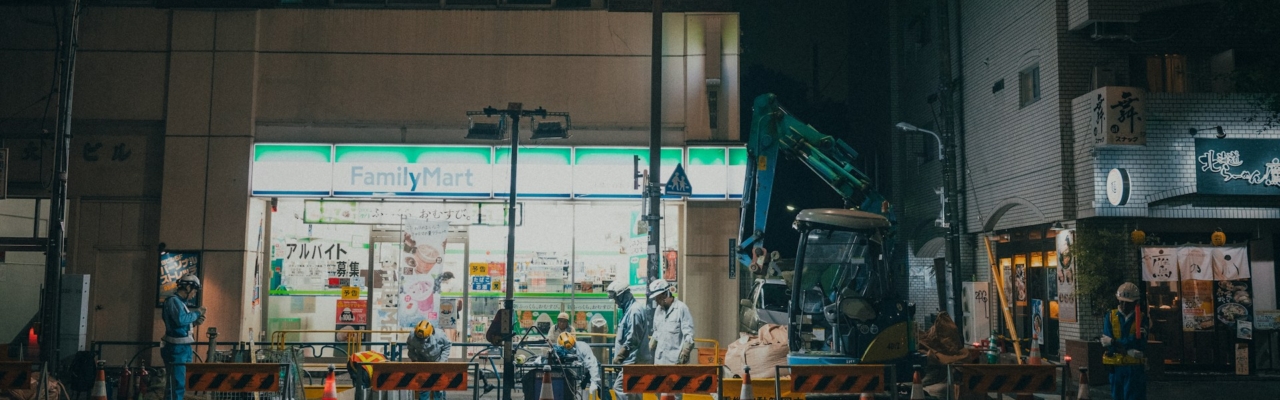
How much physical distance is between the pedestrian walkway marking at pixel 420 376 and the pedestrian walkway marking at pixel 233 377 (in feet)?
3.66

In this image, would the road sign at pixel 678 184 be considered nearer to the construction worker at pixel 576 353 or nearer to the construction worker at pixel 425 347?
the construction worker at pixel 576 353

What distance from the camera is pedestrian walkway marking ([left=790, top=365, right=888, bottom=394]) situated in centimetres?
998

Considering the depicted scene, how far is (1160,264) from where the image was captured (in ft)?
58.4

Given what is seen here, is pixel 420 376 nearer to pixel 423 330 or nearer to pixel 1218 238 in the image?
pixel 423 330

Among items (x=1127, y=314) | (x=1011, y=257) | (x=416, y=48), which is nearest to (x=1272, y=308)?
(x=1011, y=257)

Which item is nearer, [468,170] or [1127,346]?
[1127,346]

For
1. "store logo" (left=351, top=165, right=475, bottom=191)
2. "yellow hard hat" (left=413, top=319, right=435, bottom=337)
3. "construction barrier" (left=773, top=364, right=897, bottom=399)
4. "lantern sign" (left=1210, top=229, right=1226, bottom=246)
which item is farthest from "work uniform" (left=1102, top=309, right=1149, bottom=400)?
"store logo" (left=351, top=165, right=475, bottom=191)

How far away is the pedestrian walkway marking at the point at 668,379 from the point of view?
10.1 m

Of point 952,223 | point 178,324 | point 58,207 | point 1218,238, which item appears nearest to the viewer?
point 178,324

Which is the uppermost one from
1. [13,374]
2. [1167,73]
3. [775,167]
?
[1167,73]

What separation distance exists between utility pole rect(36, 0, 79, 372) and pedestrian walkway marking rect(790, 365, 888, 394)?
12.1 m

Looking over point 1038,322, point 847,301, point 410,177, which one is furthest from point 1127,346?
point 410,177

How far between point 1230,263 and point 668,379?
13.3m

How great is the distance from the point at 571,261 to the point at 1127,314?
10431 mm
